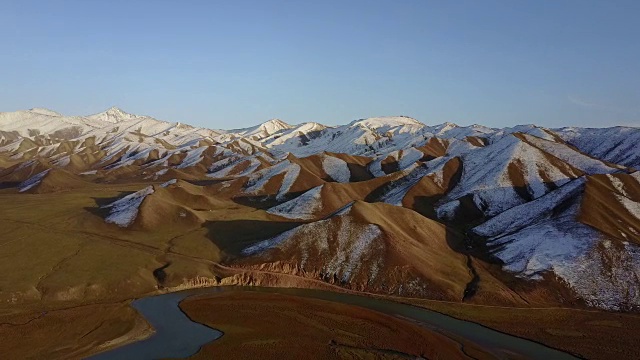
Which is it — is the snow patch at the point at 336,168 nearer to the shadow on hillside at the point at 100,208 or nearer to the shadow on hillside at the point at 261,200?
the shadow on hillside at the point at 261,200

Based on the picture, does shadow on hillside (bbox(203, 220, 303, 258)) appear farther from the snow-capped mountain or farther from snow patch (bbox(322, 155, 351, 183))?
snow patch (bbox(322, 155, 351, 183))

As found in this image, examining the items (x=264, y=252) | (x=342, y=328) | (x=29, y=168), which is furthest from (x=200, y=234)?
(x=29, y=168)

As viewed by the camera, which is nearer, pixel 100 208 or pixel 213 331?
pixel 213 331

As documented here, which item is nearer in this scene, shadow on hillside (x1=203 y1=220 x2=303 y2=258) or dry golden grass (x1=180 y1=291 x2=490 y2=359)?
dry golden grass (x1=180 y1=291 x2=490 y2=359)

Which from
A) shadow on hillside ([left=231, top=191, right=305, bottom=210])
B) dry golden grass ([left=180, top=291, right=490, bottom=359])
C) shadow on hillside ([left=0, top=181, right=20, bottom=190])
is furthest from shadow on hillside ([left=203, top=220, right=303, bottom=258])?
shadow on hillside ([left=0, top=181, right=20, bottom=190])

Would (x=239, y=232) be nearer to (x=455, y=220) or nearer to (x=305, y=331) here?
(x=305, y=331)

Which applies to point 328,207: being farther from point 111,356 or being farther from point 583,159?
point 583,159

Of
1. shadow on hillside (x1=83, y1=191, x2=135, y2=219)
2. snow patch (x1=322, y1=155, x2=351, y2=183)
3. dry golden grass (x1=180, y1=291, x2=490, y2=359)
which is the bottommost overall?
dry golden grass (x1=180, y1=291, x2=490, y2=359)

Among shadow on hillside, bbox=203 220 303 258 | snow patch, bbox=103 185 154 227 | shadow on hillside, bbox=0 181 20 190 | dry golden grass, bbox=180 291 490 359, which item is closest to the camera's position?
dry golden grass, bbox=180 291 490 359

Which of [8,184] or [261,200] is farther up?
[8,184]

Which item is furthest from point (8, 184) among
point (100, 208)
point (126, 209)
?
point (126, 209)

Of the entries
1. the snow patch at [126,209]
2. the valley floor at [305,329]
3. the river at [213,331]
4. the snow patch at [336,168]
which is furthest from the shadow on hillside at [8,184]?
the valley floor at [305,329]
